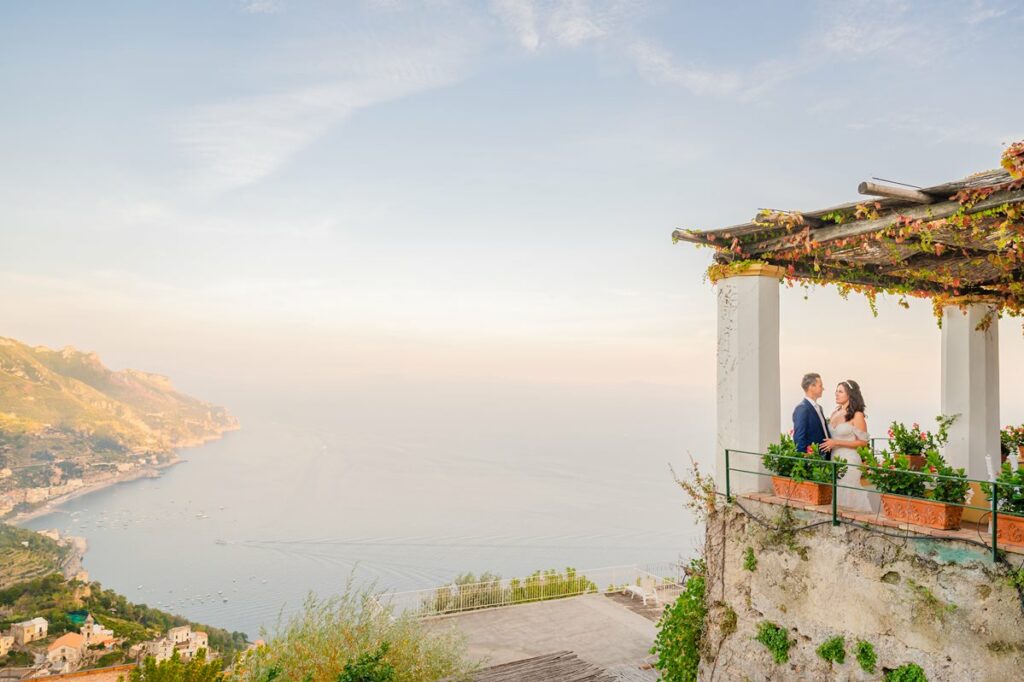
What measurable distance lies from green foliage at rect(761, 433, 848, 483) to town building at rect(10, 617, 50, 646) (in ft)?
82.7

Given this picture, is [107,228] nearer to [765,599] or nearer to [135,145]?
[135,145]

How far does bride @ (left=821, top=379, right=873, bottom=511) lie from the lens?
5578mm

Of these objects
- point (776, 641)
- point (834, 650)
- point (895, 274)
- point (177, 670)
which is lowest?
point (177, 670)

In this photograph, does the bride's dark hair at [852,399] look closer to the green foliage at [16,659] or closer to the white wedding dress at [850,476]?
the white wedding dress at [850,476]

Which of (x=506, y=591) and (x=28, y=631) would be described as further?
(x=28, y=631)

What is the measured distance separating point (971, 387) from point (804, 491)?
355cm

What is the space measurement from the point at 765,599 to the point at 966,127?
9605mm

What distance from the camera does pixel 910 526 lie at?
4793mm

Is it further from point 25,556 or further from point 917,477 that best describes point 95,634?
point 917,477

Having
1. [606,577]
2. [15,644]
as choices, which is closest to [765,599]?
[606,577]

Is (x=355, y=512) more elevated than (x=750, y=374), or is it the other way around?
(x=750, y=374)

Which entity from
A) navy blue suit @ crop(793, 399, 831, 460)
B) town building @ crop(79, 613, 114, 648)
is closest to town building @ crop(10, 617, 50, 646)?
town building @ crop(79, 613, 114, 648)

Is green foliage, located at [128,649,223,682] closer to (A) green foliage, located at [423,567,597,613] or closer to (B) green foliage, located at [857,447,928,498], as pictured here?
(A) green foliage, located at [423,567,597,613]

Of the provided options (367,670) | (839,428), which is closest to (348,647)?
(367,670)
